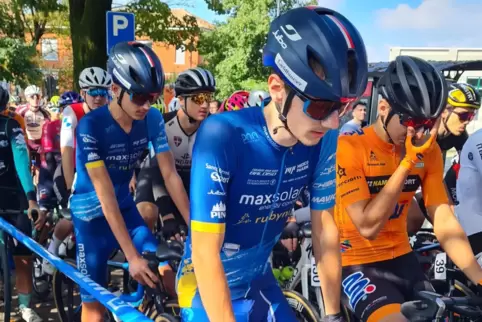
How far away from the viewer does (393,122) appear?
281 centimetres

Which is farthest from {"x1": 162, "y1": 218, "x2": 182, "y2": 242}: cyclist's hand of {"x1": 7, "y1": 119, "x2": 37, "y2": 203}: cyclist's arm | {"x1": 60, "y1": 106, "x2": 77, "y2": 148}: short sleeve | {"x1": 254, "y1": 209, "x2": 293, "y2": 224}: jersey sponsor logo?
{"x1": 60, "y1": 106, "x2": 77, "y2": 148}: short sleeve

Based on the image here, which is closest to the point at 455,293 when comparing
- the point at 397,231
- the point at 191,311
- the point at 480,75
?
the point at 397,231

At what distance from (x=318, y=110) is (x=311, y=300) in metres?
2.35

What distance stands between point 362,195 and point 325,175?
711mm

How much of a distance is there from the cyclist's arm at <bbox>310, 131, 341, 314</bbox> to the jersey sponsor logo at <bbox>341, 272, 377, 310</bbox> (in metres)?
0.62

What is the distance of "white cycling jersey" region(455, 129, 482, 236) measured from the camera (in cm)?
342

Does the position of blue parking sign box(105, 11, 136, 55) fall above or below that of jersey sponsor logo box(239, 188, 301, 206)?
above

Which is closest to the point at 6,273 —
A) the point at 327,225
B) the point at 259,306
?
the point at 259,306

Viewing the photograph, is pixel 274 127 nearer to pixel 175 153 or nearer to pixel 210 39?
pixel 175 153

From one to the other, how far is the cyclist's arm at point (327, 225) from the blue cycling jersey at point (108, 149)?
5.27 feet

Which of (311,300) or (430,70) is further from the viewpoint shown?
(311,300)

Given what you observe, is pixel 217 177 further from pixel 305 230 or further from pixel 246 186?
pixel 305 230

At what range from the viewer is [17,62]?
2142cm

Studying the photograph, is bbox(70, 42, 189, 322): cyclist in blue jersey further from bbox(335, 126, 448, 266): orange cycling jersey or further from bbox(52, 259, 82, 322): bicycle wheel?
bbox(335, 126, 448, 266): orange cycling jersey
